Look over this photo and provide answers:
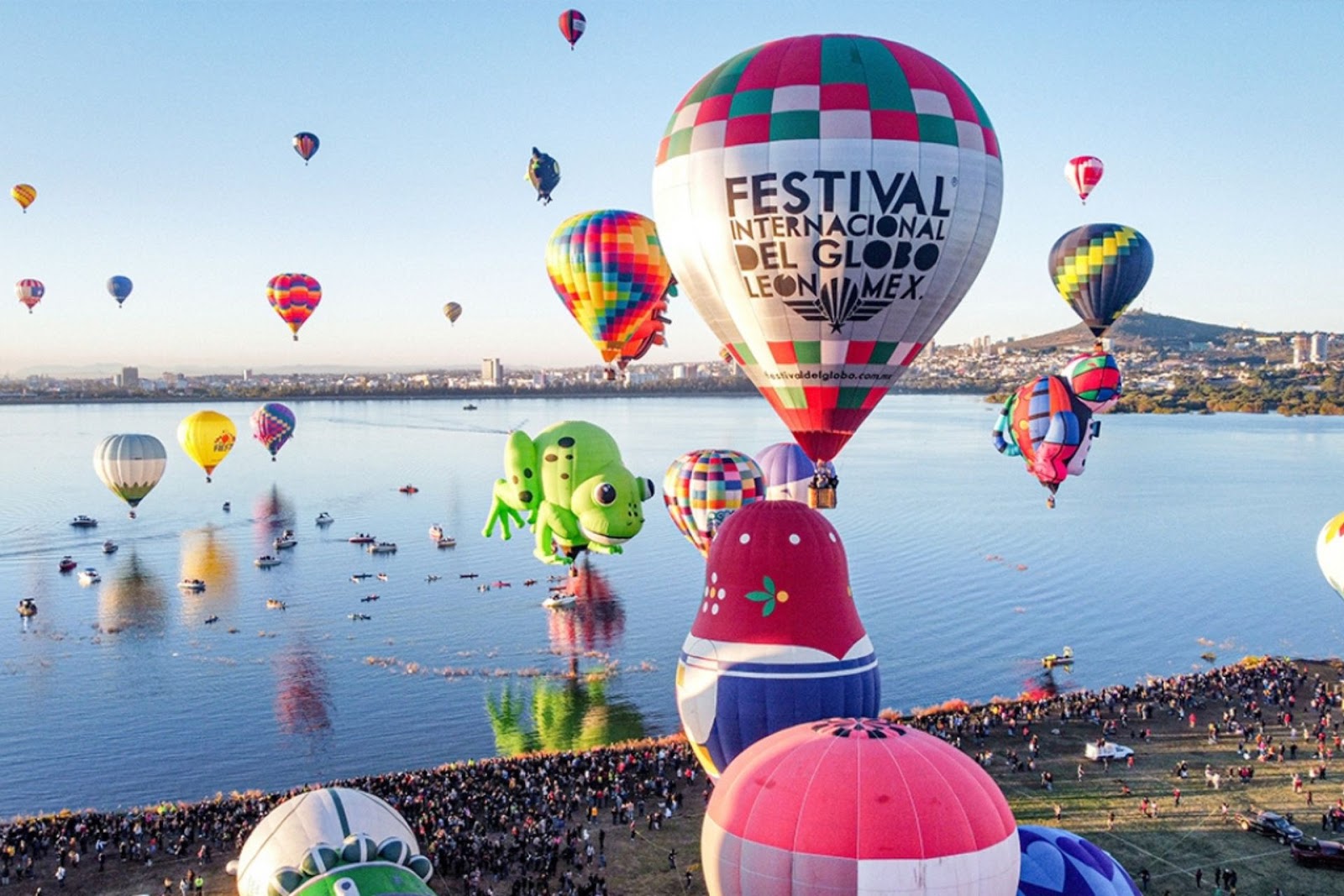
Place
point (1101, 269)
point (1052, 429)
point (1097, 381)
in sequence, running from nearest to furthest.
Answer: point (1052, 429), point (1101, 269), point (1097, 381)

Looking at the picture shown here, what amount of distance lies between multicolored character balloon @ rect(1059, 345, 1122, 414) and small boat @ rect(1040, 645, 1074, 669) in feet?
30.4

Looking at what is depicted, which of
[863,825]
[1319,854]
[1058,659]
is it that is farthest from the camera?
[1058,659]

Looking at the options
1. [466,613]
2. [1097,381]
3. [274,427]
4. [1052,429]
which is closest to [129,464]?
[466,613]

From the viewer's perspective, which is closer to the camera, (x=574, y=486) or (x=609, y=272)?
(x=574, y=486)

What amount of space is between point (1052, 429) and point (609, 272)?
11.1 m

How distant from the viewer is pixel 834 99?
12.8m

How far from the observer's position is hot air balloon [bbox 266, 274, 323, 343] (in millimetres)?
44812

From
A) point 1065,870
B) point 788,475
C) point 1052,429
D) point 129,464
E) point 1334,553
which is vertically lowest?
point 1065,870

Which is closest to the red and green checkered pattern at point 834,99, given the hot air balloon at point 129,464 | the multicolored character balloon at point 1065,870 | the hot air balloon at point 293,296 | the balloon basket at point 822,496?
the balloon basket at point 822,496

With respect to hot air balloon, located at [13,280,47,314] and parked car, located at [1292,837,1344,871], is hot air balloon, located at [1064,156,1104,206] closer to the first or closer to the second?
parked car, located at [1292,837,1344,871]

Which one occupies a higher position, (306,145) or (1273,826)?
(306,145)

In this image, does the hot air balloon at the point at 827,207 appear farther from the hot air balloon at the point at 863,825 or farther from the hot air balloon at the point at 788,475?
the hot air balloon at the point at 788,475

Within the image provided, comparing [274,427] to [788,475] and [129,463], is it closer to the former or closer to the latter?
[129,463]

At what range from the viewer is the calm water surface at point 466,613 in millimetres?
20781
